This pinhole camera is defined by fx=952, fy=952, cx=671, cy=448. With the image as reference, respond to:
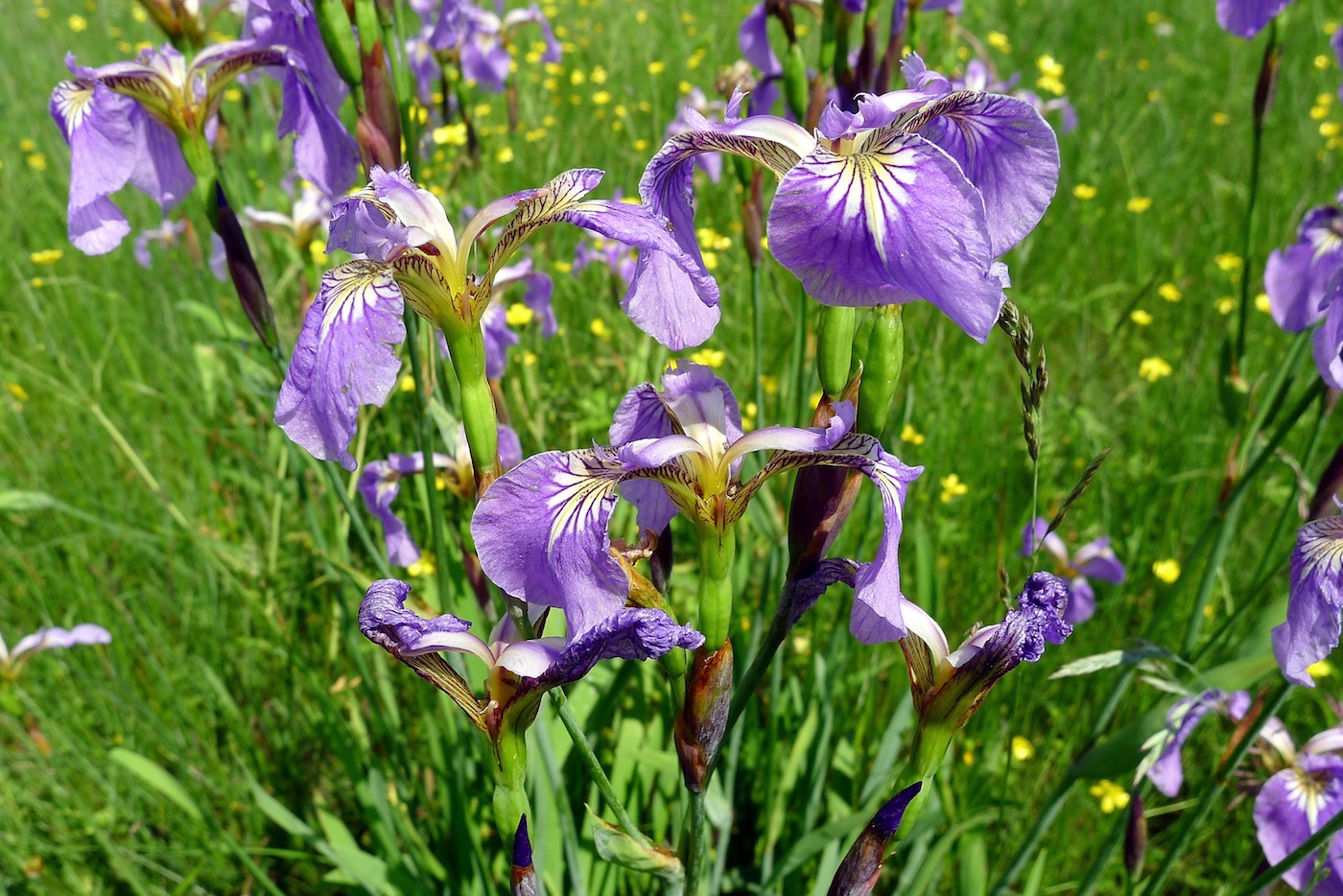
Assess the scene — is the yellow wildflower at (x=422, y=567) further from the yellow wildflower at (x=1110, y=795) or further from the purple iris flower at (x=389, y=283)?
the yellow wildflower at (x=1110, y=795)

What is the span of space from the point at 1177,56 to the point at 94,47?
22.1 ft

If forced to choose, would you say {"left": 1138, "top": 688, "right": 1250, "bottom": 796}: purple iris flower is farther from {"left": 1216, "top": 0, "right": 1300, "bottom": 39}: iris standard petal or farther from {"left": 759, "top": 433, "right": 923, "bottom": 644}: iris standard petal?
{"left": 1216, "top": 0, "right": 1300, "bottom": 39}: iris standard petal

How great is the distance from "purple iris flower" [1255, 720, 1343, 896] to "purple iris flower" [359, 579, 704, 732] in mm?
1361

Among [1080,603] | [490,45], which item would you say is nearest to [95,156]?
[1080,603]

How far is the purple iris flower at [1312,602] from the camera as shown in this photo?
3.94ft

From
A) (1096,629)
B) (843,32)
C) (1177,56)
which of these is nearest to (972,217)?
(843,32)

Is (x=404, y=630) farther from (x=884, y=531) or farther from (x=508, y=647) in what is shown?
(x=884, y=531)

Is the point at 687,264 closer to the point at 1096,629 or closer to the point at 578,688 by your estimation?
the point at 578,688

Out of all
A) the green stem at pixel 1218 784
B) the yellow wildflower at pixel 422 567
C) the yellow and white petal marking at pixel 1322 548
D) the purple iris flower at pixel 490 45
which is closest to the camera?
the yellow and white petal marking at pixel 1322 548

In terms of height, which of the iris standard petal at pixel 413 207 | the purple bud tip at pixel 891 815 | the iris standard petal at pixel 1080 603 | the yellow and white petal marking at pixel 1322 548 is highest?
the iris standard petal at pixel 413 207

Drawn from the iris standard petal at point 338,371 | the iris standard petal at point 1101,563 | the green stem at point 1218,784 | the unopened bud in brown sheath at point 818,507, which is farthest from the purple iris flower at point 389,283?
the iris standard petal at point 1101,563

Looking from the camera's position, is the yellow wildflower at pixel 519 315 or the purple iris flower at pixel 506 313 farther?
the yellow wildflower at pixel 519 315

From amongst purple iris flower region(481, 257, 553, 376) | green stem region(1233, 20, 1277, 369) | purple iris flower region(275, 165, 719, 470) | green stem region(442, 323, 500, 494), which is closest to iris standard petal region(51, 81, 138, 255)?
purple iris flower region(481, 257, 553, 376)

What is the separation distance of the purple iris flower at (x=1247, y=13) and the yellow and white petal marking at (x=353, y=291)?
5.66 ft
